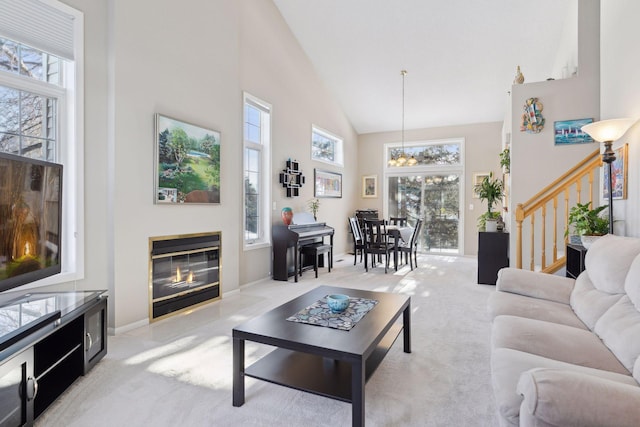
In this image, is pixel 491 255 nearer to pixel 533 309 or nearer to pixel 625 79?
pixel 625 79

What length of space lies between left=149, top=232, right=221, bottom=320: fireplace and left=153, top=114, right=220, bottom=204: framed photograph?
1.46 feet

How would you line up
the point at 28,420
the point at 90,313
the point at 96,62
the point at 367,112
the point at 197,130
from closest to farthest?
1. the point at 28,420
2. the point at 90,313
3. the point at 96,62
4. the point at 197,130
5. the point at 367,112

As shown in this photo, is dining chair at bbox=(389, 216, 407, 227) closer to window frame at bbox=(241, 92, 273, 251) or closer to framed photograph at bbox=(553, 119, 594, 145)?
window frame at bbox=(241, 92, 273, 251)

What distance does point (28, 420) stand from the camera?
1.67m

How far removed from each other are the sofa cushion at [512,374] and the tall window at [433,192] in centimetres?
672

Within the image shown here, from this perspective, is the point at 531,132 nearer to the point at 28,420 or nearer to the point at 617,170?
the point at 617,170

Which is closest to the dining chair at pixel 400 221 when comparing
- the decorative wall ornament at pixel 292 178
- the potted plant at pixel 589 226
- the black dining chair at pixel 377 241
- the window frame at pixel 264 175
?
the black dining chair at pixel 377 241

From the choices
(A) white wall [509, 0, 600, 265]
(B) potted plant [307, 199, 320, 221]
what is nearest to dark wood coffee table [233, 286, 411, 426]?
(A) white wall [509, 0, 600, 265]

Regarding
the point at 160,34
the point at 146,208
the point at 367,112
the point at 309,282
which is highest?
the point at 367,112

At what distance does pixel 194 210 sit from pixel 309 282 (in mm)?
2076

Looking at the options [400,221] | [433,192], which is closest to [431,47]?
[433,192]

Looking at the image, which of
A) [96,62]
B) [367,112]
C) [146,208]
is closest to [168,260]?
[146,208]

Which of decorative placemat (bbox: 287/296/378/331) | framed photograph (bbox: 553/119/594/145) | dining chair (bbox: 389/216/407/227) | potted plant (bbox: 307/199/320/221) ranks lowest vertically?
decorative placemat (bbox: 287/296/378/331)

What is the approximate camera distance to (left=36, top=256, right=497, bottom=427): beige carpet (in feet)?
6.00
